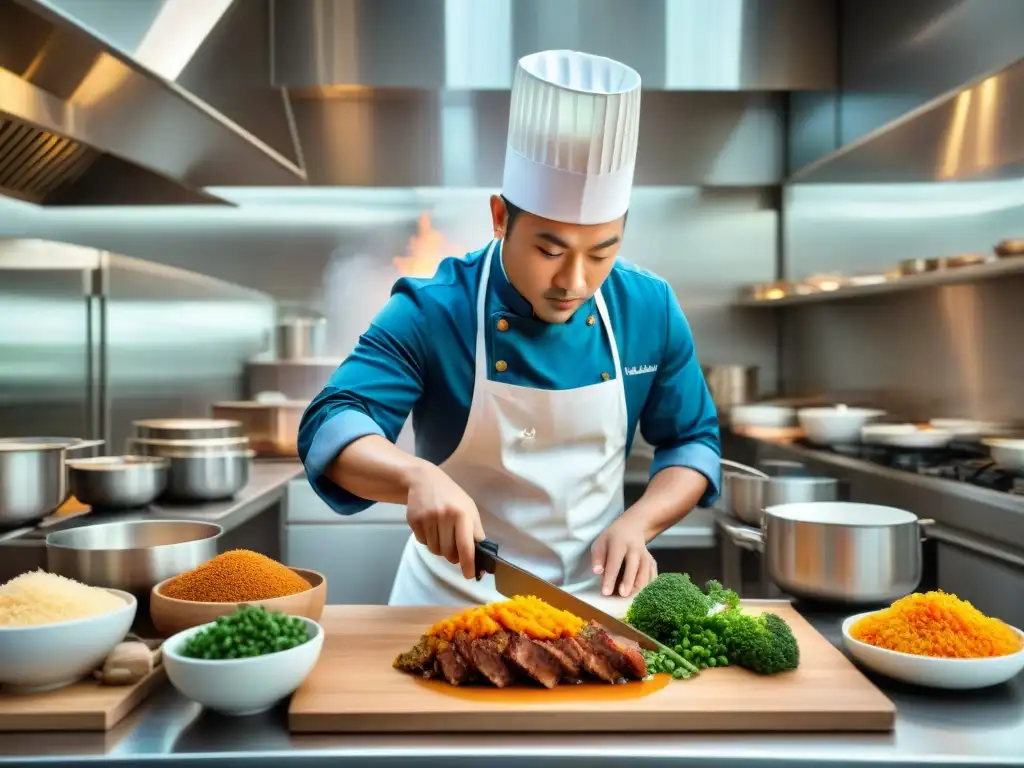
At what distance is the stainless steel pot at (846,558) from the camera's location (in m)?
1.41

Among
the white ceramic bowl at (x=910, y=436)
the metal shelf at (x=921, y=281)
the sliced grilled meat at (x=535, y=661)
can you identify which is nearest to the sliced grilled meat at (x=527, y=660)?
the sliced grilled meat at (x=535, y=661)

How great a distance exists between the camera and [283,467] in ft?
12.0

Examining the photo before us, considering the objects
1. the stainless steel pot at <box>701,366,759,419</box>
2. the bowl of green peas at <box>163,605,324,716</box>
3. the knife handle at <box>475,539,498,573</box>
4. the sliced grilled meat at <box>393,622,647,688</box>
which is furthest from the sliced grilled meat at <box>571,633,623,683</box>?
the stainless steel pot at <box>701,366,759,419</box>

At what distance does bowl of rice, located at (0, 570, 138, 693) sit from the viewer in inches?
42.2

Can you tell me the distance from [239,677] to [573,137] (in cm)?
101

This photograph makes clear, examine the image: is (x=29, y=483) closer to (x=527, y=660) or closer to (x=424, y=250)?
(x=527, y=660)

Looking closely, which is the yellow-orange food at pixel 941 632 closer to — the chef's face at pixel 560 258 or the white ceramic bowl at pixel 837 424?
the chef's face at pixel 560 258

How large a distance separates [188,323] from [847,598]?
299cm

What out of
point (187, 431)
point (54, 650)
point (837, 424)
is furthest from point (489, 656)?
point (837, 424)

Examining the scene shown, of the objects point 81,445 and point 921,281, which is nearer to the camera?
point 921,281

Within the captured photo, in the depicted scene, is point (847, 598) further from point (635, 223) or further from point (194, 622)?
point (635, 223)

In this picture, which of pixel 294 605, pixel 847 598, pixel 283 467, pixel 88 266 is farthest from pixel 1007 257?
pixel 88 266

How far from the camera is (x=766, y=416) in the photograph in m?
3.68

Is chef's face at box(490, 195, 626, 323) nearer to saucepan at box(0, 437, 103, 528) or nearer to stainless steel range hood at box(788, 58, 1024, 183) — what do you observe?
stainless steel range hood at box(788, 58, 1024, 183)
